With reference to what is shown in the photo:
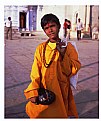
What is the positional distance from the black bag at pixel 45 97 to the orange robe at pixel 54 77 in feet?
0.08

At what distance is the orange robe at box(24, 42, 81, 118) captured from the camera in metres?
1.65

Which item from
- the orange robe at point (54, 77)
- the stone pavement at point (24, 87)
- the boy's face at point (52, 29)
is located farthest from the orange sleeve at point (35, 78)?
the stone pavement at point (24, 87)

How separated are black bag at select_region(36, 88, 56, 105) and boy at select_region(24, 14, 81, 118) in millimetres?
20

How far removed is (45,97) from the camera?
163 cm

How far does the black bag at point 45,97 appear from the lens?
164 centimetres

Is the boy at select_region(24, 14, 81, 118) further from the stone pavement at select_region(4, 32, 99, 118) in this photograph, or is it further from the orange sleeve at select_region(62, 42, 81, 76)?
the stone pavement at select_region(4, 32, 99, 118)

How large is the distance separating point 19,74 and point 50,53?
79.8 inches

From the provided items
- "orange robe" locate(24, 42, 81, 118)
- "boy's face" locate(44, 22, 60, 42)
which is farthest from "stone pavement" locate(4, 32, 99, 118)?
"boy's face" locate(44, 22, 60, 42)

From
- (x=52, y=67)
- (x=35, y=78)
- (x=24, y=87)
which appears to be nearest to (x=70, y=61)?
(x=52, y=67)
